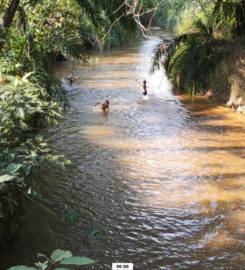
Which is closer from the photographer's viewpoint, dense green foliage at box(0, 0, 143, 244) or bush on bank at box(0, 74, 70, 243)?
bush on bank at box(0, 74, 70, 243)

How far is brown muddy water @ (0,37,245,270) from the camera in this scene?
4020 mm

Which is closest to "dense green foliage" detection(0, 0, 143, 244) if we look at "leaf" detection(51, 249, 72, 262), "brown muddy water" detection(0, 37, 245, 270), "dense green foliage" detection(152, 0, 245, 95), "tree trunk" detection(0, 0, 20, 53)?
"tree trunk" detection(0, 0, 20, 53)

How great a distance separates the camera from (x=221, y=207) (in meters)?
4.95

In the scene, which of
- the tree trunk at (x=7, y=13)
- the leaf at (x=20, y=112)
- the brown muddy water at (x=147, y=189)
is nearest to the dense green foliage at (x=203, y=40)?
the brown muddy water at (x=147, y=189)

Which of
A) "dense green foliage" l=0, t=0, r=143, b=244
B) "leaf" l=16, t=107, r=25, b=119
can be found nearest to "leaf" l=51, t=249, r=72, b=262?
"dense green foliage" l=0, t=0, r=143, b=244

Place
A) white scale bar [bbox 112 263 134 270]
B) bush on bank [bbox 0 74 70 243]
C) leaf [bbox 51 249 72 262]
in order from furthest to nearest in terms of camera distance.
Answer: white scale bar [bbox 112 263 134 270], bush on bank [bbox 0 74 70 243], leaf [bbox 51 249 72 262]

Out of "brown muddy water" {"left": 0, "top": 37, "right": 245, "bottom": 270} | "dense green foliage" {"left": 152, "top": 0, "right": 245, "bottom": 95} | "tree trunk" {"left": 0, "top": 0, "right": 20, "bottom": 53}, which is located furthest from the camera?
"dense green foliage" {"left": 152, "top": 0, "right": 245, "bottom": 95}

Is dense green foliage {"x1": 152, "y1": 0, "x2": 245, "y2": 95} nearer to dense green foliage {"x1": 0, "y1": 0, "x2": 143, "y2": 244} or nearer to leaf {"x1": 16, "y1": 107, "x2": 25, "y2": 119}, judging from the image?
dense green foliage {"x1": 0, "y1": 0, "x2": 143, "y2": 244}

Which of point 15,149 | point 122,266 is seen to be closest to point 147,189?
point 122,266

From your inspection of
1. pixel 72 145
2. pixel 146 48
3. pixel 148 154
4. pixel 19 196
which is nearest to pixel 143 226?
pixel 19 196

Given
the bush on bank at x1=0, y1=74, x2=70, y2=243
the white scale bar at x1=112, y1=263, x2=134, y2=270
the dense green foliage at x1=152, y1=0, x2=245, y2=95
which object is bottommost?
the white scale bar at x1=112, y1=263, x2=134, y2=270

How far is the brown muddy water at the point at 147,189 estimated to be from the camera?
13.2 feet

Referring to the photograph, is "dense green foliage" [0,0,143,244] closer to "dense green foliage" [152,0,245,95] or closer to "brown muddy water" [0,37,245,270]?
"brown muddy water" [0,37,245,270]

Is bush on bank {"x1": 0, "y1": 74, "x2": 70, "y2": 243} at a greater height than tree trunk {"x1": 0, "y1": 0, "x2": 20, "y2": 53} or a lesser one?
lesser
